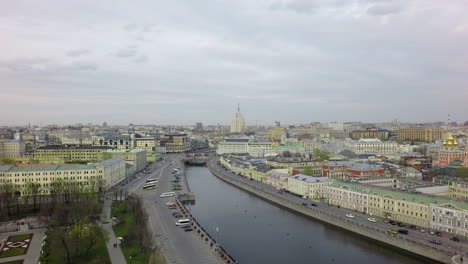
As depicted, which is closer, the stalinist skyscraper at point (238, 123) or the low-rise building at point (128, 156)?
the low-rise building at point (128, 156)

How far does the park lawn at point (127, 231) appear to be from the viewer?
1714 centimetres

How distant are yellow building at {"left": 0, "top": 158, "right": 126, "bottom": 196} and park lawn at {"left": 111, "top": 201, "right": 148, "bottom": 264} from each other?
5755mm

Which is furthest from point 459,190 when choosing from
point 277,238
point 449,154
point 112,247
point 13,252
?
point 13,252

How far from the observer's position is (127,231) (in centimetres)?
2075

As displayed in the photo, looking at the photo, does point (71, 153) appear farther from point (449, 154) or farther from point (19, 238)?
point (449, 154)

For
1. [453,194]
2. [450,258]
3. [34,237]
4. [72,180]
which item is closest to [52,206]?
[34,237]

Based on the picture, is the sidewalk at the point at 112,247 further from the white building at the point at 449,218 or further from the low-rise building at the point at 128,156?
the low-rise building at the point at 128,156

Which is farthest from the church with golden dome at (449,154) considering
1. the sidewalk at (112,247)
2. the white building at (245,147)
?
the sidewalk at (112,247)

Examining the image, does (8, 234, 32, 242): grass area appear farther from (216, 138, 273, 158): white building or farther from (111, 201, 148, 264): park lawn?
(216, 138, 273, 158): white building

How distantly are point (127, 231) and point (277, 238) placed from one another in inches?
340

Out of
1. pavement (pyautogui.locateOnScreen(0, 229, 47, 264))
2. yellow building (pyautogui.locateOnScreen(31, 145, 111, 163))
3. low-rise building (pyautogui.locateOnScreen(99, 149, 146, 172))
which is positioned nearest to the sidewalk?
pavement (pyautogui.locateOnScreen(0, 229, 47, 264))

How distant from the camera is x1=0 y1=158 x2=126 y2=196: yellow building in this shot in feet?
102

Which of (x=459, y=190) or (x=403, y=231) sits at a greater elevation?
(x=459, y=190)

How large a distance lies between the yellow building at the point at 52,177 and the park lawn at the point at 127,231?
18.9 feet
